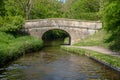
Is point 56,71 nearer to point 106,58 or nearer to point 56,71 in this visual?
point 56,71

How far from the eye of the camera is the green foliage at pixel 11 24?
53809 mm

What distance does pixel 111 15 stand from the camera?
3434 cm

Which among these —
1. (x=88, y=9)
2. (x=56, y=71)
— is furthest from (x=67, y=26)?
(x=56, y=71)

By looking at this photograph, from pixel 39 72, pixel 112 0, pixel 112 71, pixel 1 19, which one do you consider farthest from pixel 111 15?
pixel 1 19

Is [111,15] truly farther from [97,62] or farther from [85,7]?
[85,7]

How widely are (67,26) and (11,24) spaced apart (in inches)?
418

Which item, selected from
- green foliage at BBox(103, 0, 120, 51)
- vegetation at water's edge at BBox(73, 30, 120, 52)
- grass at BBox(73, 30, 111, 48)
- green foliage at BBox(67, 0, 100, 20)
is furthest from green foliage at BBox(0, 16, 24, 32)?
green foliage at BBox(103, 0, 120, 51)

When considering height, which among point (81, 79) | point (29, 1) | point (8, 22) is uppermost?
point (29, 1)

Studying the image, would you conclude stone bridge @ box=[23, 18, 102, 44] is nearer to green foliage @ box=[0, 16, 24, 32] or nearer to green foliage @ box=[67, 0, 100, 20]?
green foliage @ box=[0, 16, 24, 32]

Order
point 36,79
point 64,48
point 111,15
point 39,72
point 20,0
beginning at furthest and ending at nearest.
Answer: point 20,0 < point 64,48 < point 111,15 < point 39,72 < point 36,79

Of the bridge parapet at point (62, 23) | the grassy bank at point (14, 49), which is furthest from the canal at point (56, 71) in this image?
the bridge parapet at point (62, 23)

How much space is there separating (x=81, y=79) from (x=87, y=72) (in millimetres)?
3365

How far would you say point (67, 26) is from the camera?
5881 cm

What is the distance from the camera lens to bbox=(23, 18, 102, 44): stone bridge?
5781 centimetres
